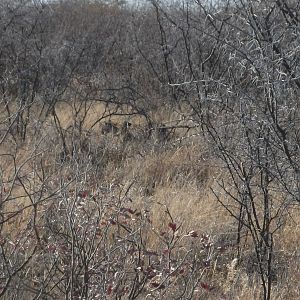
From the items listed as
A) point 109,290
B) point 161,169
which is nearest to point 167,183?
point 161,169

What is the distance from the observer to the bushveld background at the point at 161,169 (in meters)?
3.21

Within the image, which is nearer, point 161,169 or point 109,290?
point 109,290

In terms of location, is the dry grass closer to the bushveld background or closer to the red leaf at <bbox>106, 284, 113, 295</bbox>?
the bushveld background

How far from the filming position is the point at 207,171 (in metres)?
6.20

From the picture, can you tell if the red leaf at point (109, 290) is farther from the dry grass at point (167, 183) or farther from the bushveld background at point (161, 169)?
the dry grass at point (167, 183)

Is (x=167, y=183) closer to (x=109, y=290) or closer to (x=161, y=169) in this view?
(x=161, y=169)

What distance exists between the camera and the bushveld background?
3.21 m

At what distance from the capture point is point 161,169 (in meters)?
6.23

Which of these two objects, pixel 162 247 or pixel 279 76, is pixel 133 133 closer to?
pixel 162 247

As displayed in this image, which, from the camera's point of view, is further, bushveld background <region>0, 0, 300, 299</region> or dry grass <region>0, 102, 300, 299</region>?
dry grass <region>0, 102, 300, 299</region>

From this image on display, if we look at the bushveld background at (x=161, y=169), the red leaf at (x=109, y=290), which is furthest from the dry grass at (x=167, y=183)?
the red leaf at (x=109, y=290)

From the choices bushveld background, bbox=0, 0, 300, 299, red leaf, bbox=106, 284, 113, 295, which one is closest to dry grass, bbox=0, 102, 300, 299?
bushveld background, bbox=0, 0, 300, 299

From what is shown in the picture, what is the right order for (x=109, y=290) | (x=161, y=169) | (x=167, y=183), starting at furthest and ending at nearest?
(x=161, y=169), (x=167, y=183), (x=109, y=290)

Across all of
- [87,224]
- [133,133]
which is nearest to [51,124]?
[133,133]
